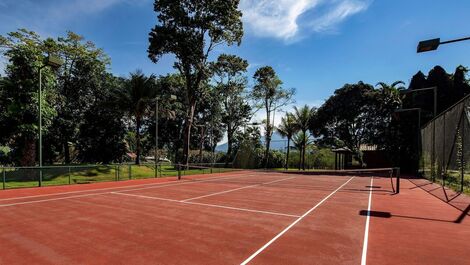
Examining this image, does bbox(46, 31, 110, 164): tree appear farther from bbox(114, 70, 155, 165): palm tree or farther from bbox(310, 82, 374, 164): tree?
bbox(310, 82, 374, 164): tree

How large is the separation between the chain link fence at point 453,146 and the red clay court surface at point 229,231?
9.03ft

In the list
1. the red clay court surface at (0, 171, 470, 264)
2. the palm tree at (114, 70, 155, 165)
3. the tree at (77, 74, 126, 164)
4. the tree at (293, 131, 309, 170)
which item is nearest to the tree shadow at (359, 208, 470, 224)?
the red clay court surface at (0, 171, 470, 264)

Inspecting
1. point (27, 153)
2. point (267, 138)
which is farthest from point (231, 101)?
point (27, 153)

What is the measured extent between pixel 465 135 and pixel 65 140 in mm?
33580

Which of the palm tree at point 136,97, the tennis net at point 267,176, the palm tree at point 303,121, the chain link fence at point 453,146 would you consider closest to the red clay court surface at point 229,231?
the chain link fence at point 453,146

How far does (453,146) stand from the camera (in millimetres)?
15367

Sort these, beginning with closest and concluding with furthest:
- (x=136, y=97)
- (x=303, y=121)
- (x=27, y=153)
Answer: (x=27, y=153), (x=136, y=97), (x=303, y=121)

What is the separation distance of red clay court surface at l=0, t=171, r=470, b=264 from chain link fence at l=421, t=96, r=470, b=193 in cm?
275

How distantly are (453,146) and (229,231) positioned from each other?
42.3 ft

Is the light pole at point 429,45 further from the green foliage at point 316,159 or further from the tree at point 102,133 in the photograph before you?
the green foliage at point 316,159

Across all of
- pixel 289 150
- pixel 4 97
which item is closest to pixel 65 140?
pixel 4 97

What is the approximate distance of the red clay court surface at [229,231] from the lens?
629 centimetres

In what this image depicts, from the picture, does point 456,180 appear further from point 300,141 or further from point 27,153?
point 27,153

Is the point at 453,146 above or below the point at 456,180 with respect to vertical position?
above
